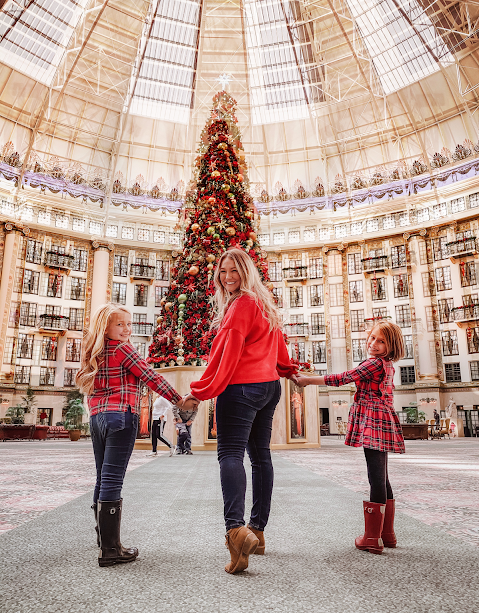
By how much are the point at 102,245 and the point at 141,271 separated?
11.5 ft

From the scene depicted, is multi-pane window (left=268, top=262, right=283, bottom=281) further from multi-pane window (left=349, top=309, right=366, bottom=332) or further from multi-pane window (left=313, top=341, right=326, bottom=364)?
multi-pane window (left=349, top=309, right=366, bottom=332)

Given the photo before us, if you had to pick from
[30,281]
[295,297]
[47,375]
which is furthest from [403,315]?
[30,281]

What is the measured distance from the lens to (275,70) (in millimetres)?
34250

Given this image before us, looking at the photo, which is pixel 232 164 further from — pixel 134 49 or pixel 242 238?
pixel 134 49

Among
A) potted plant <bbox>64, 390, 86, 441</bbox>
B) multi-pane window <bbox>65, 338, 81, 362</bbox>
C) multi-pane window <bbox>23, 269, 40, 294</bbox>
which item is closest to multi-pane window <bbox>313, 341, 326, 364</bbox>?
multi-pane window <bbox>65, 338, 81, 362</bbox>

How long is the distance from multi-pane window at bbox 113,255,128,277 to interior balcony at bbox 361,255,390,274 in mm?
18409

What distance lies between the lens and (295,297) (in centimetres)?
3909

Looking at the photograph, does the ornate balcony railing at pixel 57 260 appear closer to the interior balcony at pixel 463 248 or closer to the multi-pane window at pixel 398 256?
the multi-pane window at pixel 398 256

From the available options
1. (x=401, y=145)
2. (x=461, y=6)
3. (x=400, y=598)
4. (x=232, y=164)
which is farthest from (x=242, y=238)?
(x=401, y=145)

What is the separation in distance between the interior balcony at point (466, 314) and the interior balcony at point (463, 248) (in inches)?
138

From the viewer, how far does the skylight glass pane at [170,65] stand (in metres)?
31.6

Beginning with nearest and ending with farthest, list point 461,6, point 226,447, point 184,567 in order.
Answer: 1. point 184,567
2. point 226,447
3. point 461,6

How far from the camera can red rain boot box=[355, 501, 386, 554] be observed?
2816 mm

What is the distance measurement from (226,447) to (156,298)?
1437 inches
